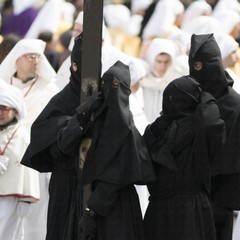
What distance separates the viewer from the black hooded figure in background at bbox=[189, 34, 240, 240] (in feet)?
29.6

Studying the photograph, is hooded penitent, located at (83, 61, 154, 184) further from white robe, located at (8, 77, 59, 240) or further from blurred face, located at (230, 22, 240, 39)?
blurred face, located at (230, 22, 240, 39)

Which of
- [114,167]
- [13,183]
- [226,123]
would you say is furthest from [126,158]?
[13,183]

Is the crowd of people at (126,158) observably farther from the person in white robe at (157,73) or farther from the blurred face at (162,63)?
the blurred face at (162,63)

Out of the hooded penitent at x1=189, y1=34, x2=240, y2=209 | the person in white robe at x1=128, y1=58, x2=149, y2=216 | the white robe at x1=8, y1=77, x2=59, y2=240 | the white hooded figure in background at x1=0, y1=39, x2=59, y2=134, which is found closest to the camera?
the hooded penitent at x1=189, y1=34, x2=240, y2=209

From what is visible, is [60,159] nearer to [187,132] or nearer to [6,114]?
[187,132]

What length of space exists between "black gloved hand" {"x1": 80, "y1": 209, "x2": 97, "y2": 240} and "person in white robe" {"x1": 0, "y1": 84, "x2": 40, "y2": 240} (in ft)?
5.85

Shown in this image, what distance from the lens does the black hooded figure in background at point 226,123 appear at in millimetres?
9023

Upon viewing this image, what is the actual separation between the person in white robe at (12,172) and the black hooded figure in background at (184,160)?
1877mm

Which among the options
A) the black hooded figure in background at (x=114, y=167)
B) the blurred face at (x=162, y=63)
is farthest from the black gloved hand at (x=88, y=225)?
the blurred face at (x=162, y=63)

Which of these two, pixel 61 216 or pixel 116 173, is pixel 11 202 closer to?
pixel 61 216

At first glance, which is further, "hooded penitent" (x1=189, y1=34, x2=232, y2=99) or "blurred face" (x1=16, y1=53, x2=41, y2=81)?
"blurred face" (x1=16, y1=53, x2=41, y2=81)

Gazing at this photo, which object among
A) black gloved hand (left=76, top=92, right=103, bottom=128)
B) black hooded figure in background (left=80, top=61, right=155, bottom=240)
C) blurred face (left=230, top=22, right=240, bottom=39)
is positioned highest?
blurred face (left=230, top=22, right=240, bottom=39)

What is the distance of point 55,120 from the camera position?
9148 millimetres

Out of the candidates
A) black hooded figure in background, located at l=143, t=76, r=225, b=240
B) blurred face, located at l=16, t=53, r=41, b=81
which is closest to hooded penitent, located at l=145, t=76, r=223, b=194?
black hooded figure in background, located at l=143, t=76, r=225, b=240
